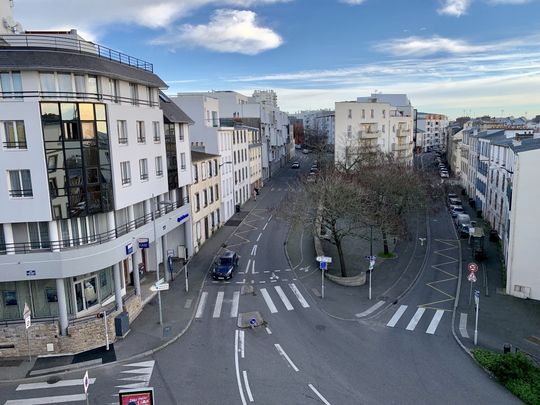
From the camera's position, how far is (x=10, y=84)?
20.6 metres

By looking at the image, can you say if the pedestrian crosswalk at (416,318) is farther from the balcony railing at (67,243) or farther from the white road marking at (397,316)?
the balcony railing at (67,243)

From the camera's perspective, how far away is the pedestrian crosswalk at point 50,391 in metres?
18.2

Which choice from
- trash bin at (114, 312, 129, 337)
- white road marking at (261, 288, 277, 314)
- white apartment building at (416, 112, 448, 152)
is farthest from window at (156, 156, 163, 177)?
white apartment building at (416, 112, 448, 152)

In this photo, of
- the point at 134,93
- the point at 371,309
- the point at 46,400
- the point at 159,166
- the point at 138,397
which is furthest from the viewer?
the point at 159,166

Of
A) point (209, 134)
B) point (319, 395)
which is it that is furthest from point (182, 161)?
point (319, 395)

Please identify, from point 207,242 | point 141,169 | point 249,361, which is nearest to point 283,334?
point 249,361

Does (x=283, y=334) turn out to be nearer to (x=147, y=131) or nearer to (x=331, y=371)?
(x=331, y=371)

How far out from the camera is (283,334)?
2364 cm

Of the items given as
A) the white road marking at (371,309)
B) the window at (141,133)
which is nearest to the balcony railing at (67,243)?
the window at (141,133)

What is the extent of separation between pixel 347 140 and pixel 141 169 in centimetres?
4779

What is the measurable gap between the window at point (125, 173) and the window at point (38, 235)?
5.04 meters

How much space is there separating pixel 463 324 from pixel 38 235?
2416 centimetres

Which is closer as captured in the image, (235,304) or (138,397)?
(138,397)

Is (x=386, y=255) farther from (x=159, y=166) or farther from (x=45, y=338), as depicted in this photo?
(x=45, y=338)
